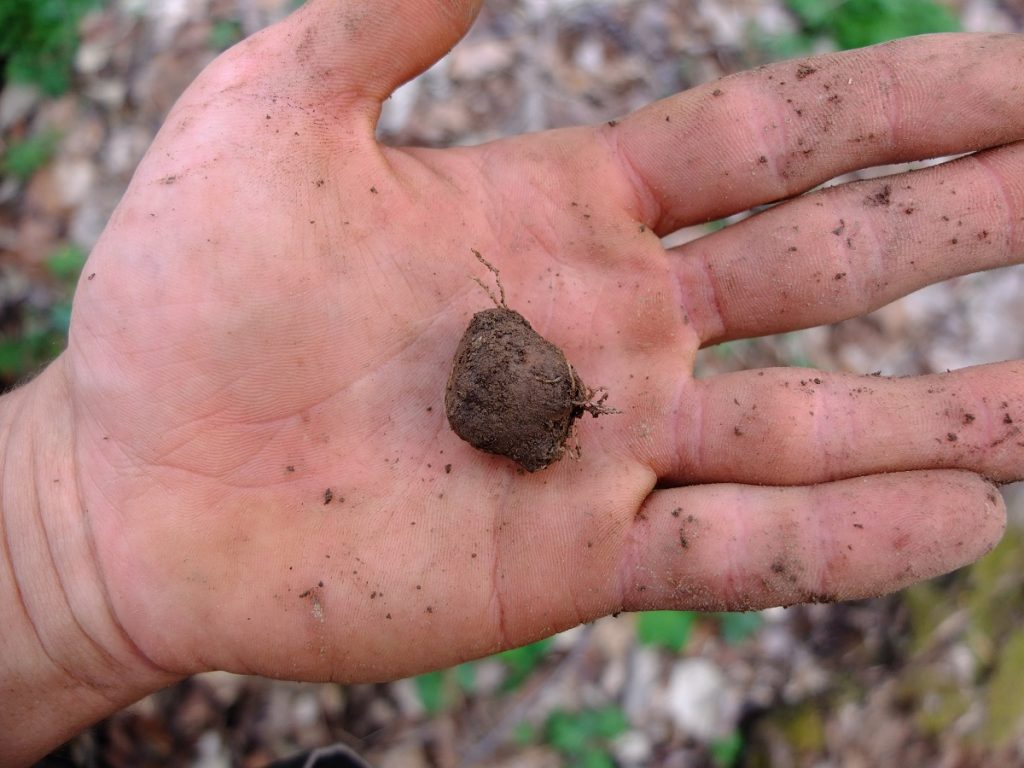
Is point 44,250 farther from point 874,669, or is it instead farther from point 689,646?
point 874,669

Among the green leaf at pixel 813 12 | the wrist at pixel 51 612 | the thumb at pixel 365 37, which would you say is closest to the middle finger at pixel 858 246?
the thumb at pixel 365 37

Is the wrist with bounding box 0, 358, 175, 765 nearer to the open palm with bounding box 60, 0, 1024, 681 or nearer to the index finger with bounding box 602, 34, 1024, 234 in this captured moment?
the open palm with bounding box 60, 0, 1024, 681

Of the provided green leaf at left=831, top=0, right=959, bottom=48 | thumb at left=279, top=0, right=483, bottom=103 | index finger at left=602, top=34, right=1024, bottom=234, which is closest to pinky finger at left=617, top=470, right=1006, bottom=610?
index finger at left=602, top=34, right=1024, bottom=234

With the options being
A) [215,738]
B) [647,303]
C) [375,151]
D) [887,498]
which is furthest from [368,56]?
[215,738]

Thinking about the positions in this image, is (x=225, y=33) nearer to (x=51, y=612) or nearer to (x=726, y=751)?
(x=51, y=612)

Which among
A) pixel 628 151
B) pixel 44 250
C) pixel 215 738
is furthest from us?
pixel 44 250

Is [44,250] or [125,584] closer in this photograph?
[125,584]
